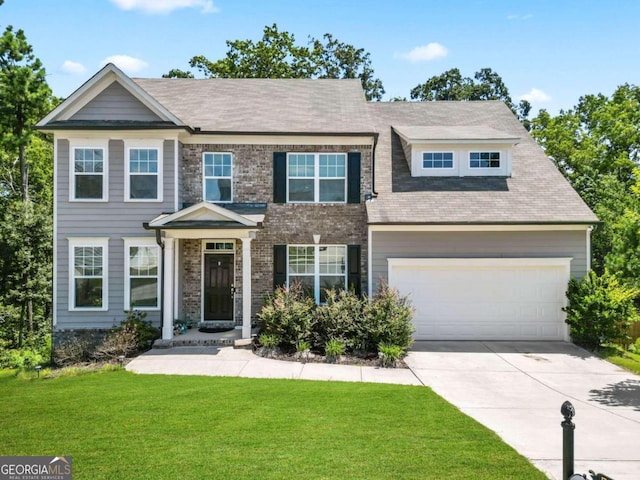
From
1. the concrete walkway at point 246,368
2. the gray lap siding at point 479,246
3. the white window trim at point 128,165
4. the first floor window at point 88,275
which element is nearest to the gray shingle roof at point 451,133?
the gray lap siding at point 479,246

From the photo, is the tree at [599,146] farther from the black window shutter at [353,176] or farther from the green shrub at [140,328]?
the green shrub at [140,328]

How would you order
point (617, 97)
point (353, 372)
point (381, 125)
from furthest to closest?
point (617, 97), point (381, 125), point (353, 372)

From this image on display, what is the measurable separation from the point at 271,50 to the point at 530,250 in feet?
71.2

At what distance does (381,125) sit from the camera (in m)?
19.6

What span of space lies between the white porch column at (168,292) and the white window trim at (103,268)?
1.98 m

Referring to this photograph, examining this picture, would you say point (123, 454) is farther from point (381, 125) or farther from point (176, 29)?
point (381, 125)

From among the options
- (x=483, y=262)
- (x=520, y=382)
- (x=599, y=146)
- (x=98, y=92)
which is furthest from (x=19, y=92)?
(x=599, y=146)

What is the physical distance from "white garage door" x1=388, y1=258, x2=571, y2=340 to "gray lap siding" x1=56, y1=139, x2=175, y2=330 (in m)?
7.15

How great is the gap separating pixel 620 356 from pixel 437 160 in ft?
25.7

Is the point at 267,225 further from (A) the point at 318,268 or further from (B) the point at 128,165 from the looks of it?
(B) the point at 128,165

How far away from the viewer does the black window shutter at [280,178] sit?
15781mm

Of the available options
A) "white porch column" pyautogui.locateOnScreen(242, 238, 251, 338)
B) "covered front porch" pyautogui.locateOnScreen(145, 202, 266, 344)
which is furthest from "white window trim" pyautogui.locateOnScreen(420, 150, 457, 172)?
"white porch column" pyautogui.locateOnScreen(242, 238, 251, 338)

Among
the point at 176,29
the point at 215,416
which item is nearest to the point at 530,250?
the point at 215,416

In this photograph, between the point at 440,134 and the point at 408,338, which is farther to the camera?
the point at 440,134
